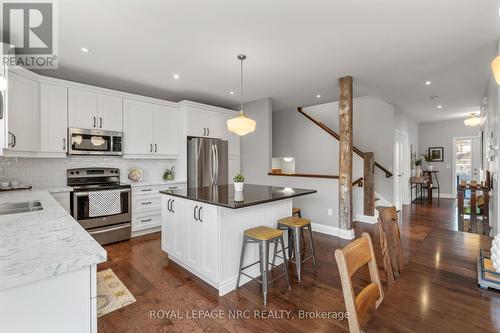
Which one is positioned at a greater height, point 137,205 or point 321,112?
point 321,112

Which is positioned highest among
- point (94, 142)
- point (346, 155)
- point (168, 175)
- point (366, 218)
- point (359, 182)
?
point (94, 142)

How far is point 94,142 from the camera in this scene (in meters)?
3.86

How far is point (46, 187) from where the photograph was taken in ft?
12.0

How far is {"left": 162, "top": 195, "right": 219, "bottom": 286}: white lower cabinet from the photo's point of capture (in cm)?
239

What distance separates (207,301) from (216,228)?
2.14 ft

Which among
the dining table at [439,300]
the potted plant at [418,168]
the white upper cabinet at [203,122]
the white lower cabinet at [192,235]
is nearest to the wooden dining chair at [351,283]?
the dining table at [439,300]

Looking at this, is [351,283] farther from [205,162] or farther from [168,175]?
[168,175]

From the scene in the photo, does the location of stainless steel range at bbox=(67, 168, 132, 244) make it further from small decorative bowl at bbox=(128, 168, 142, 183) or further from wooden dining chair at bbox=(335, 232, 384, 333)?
wooden dining chair at bbox=(335, 232, 384, 333)

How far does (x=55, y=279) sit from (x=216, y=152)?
4.20 m

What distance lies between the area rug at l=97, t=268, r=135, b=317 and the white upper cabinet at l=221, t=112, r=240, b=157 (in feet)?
11.0

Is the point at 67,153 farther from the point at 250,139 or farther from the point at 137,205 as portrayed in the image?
the point at 250,139

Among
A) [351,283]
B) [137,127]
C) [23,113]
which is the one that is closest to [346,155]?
[351,283]

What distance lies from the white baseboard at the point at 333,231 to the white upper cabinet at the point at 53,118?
429 centimetres

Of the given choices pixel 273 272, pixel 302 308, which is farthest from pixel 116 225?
pixel 302 308
